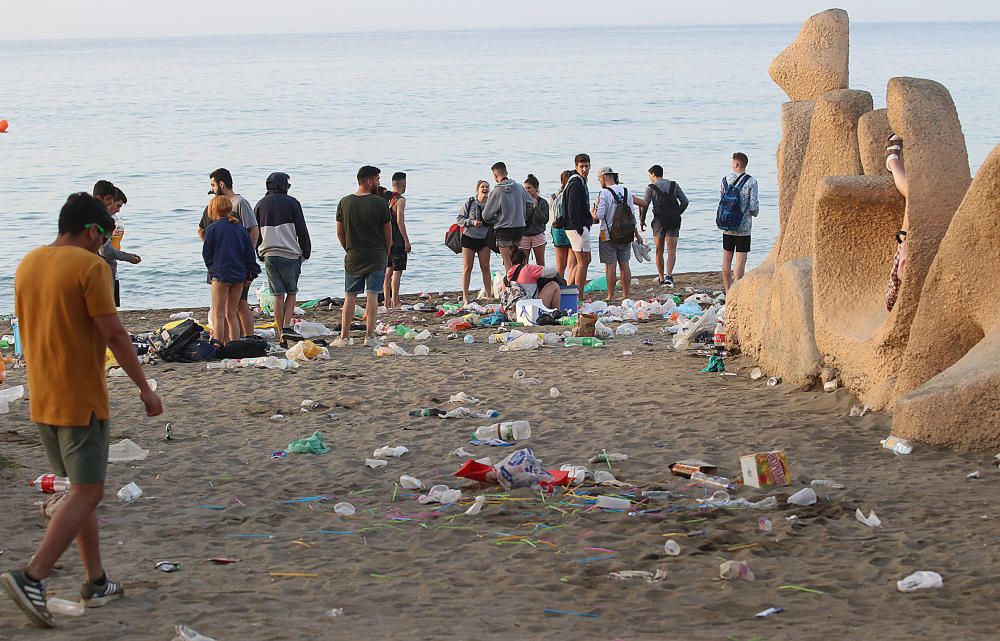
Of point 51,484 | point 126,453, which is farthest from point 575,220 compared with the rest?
point 51,484

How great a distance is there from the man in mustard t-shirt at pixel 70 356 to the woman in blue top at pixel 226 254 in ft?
20.4

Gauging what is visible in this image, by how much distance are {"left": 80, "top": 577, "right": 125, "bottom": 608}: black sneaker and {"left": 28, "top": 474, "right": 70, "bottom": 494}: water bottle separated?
1896 millimetres

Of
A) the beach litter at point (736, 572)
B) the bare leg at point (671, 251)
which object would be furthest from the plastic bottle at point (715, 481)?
the bare leg at point (671, 251)

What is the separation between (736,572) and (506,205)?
963cm

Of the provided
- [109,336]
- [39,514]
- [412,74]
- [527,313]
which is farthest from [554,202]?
[412,74]

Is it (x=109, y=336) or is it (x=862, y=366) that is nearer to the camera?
(x=109, y=336)

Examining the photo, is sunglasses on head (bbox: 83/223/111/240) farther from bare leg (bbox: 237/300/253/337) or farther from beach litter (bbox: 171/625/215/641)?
bare leg (bbox: 237/300/253/337)

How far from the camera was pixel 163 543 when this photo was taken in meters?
6.08

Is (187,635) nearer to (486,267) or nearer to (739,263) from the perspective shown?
(739,263)

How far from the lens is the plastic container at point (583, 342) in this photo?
11812mm

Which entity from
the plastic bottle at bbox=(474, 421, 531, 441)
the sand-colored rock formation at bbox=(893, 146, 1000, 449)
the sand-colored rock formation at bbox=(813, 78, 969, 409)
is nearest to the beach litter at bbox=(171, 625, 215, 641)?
the plastic bottle at bbox=(474, 421, 531, 441)

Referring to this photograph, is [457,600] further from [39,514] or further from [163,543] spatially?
[39,514]

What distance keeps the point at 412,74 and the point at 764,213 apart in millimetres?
82965

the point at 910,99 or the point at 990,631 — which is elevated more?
the point at 910,99
